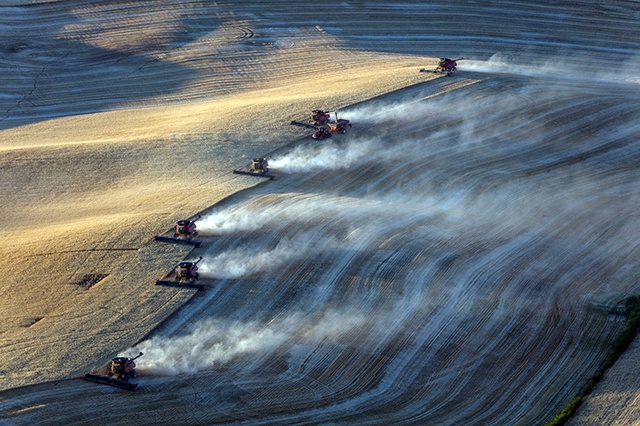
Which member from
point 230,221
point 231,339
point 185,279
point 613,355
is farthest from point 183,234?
point 613,355

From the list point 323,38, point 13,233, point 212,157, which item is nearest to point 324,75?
point 323,38

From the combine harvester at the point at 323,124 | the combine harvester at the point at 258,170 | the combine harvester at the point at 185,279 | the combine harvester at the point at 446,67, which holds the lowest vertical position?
the combine harvester at the point at 185,279

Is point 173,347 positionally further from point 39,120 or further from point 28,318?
point 39,120

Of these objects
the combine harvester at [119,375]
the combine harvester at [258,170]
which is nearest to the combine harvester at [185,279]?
the combine harvester at [119,375]

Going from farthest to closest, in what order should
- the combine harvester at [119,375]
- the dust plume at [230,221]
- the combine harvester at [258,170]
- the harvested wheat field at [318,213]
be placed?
the combine harvester at [258,170] → the dust plume at [230,221] → the harvested wheat field at [318,213] → the combine harvester at [119,375]

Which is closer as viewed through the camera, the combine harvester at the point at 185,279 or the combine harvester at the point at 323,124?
the combine harvester at the point at 185,279

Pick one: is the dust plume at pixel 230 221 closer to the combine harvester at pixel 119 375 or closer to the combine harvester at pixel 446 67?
the combine harvester at pixel 119 375

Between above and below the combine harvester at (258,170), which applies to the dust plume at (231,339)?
below
